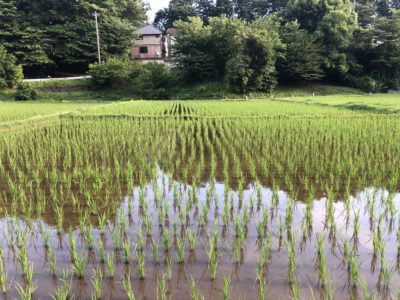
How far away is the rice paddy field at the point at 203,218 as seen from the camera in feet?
8.46

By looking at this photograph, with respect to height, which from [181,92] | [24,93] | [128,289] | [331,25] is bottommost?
[128,289]

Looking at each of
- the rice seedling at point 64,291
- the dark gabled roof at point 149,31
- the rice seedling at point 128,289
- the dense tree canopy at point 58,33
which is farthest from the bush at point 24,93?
the rice seedling at point 128,289

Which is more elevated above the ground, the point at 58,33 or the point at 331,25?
the point at 58,33

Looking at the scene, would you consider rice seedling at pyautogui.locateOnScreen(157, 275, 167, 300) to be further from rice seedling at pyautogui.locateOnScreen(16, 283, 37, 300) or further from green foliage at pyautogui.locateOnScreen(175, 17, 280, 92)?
green foliage at pyautogui.locateOnScreen(175, 17, 280, 92)

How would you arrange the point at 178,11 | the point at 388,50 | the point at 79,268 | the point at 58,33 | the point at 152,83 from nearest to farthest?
the point at 79,268
the point at 152,83
the point at 388,50
the point at 58,33
the point at 178,11

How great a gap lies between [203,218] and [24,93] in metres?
24.0

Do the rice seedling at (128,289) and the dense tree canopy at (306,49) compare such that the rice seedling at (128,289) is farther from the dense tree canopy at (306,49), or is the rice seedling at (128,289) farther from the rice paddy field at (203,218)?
the dense tree canopy at (306,49)

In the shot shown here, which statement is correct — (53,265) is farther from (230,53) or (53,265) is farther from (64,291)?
(230,53)

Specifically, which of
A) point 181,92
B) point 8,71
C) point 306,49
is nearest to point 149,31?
point 181,92

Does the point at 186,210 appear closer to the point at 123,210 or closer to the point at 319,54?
the point at 123,210

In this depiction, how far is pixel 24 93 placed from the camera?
2403cm

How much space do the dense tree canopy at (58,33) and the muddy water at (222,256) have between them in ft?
96.0

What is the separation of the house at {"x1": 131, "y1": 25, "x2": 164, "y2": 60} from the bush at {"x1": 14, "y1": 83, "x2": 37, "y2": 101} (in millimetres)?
15211

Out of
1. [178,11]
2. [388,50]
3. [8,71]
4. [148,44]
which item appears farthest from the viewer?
[178,11]
